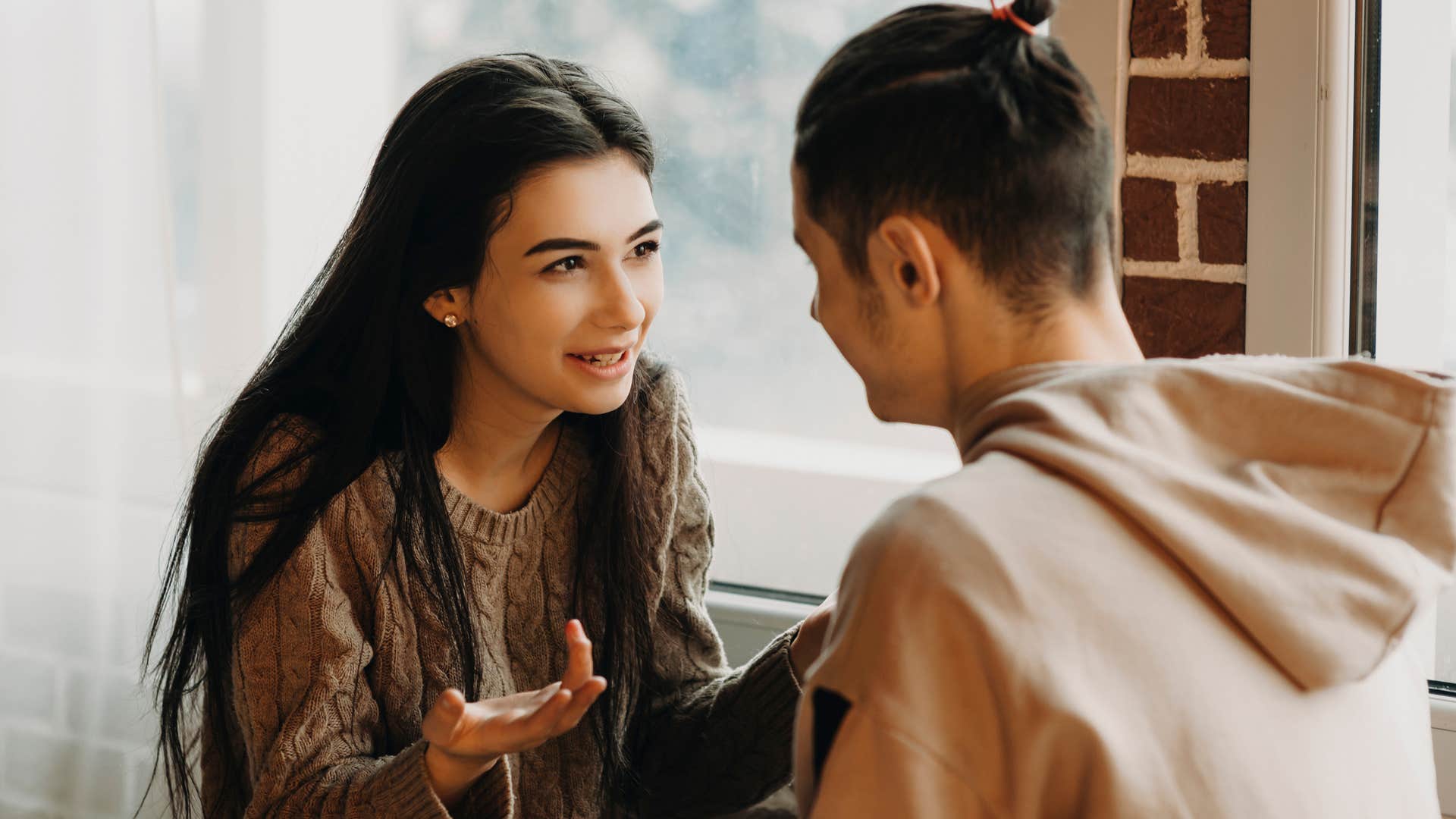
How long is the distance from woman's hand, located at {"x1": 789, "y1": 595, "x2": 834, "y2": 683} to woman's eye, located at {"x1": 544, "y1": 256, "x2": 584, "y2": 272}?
1.33 ft

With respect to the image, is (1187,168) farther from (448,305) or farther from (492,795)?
(492,795)

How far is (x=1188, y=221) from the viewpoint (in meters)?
1.45

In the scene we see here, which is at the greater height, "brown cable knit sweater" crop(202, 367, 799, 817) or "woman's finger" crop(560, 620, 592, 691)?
"woman's finger" crop(560, 620, 592, 691)

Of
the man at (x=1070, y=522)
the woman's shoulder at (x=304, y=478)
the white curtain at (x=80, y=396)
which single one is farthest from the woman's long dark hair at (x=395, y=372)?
the white curtain at (x=80, y=396)

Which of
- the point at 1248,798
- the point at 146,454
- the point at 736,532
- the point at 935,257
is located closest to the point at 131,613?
the point at 146,454

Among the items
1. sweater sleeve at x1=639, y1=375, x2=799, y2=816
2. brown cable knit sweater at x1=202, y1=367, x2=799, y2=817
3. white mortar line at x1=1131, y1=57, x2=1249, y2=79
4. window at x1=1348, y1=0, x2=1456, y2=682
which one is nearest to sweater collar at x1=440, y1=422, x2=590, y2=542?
brown cable knit sweater at x1=202, y1=367, x2=799, y2=817

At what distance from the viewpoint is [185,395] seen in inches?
80.4

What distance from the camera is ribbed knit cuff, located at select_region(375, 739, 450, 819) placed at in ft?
3.73

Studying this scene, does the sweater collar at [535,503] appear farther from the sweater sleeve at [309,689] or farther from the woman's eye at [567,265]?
the woman's eye at [567,265]

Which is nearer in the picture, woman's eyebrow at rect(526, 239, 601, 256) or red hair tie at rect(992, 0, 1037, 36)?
red hair tie at rect(992, 0, 1037, 36)

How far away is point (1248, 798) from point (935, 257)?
365 mm

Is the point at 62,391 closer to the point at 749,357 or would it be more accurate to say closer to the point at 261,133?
the point at 261,133

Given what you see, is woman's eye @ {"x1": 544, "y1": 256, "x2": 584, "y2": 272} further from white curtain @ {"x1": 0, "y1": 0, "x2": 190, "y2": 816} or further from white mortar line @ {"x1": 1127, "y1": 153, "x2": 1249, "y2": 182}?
white curtain @ {"x1": 0, "y1": 0, "x2": 190, "y2": 816}

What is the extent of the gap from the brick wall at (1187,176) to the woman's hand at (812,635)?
0.50 m
